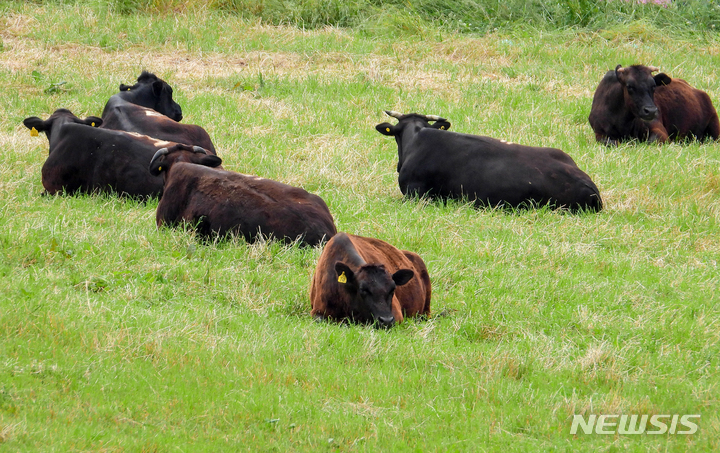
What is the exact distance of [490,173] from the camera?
38.0ft

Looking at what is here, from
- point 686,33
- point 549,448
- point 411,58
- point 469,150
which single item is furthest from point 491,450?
point 686,33

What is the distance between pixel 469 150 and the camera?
12.0m

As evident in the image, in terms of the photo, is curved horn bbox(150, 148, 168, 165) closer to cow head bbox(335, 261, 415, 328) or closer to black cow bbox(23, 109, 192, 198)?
black cow bbox(23, 109, 192, 198)

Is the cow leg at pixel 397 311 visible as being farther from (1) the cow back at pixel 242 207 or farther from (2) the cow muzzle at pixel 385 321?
(1) the cow back at pixel 242 207

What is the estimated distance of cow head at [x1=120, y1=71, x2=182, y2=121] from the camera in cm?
1480

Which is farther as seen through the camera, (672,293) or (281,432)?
(672,293)

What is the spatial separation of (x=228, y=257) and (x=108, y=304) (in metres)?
1.86

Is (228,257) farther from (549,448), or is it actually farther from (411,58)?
(411,58)

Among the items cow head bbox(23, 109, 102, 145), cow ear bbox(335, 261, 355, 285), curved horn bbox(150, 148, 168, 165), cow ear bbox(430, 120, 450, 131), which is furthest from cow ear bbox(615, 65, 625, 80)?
cow ear bbox(335, 261, 355, 285)

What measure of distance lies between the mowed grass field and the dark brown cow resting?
29 cm

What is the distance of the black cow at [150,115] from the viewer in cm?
1293

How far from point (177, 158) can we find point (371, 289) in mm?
4798

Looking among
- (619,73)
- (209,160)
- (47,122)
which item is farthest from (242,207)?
(619,73)

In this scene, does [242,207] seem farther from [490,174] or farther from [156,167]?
[490,174]
